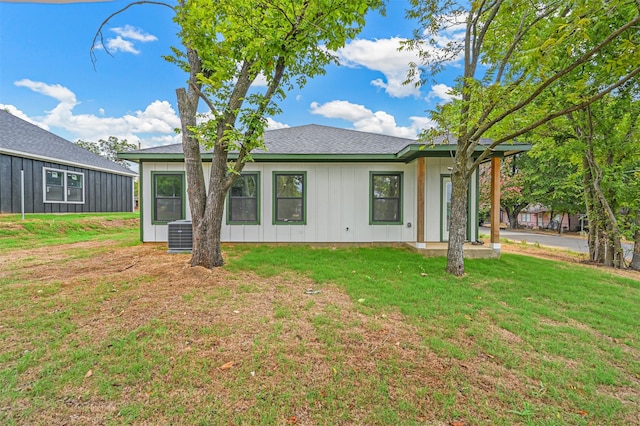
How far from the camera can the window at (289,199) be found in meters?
7.75

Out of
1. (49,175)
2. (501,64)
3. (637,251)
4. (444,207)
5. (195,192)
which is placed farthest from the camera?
(49,175)

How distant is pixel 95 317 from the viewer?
312cm

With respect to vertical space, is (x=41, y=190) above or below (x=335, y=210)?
above

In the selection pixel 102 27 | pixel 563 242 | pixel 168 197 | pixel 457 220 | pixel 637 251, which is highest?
pixel 102 27

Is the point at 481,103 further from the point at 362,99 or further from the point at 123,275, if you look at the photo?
the point at 362,99

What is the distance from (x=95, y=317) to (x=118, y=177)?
54.9ft

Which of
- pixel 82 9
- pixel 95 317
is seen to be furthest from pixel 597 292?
pixel 82 9

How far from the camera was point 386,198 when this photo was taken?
782cm

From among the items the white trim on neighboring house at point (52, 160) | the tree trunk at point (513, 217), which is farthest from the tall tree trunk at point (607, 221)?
the tree trunk at point (513, 217)

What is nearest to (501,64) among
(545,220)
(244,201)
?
(244,201)

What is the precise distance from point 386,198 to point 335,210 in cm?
150

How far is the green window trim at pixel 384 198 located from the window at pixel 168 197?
5.32 meters

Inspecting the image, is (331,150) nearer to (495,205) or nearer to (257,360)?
(495,205)

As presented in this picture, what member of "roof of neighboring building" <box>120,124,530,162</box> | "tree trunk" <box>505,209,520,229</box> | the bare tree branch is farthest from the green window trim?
"tree trunk" <box>505,209,520,229</box>
